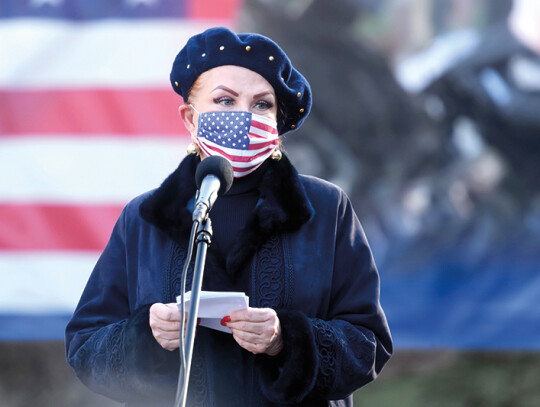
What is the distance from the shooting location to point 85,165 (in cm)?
446

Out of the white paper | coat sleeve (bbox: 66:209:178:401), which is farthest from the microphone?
coat sleeve (bbox: 66:209:178:401)

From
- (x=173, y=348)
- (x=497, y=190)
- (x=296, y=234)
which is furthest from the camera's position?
(x=497, y=190)

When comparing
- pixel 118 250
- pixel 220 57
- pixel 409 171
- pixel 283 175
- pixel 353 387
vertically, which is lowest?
pixel 353 387

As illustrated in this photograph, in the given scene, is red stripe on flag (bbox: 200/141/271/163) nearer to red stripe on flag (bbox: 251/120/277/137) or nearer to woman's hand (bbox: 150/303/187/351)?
red stripe on flag (bbox: 251/120/277/137)

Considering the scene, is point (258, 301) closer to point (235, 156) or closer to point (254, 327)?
point (254, 327)

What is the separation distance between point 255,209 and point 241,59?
0.37m

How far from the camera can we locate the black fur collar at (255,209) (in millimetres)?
1932

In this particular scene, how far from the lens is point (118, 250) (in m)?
2.08

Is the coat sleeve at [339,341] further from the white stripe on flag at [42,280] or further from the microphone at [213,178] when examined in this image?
the white stripe on flag at [42,280]

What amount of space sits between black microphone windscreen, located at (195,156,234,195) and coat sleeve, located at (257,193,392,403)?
381 millimetres

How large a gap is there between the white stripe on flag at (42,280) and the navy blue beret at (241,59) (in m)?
2.53

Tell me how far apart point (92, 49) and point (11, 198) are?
0.96 metres

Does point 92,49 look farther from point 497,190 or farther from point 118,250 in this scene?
point 118,250

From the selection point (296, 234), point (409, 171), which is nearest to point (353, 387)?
point (296, 234)
